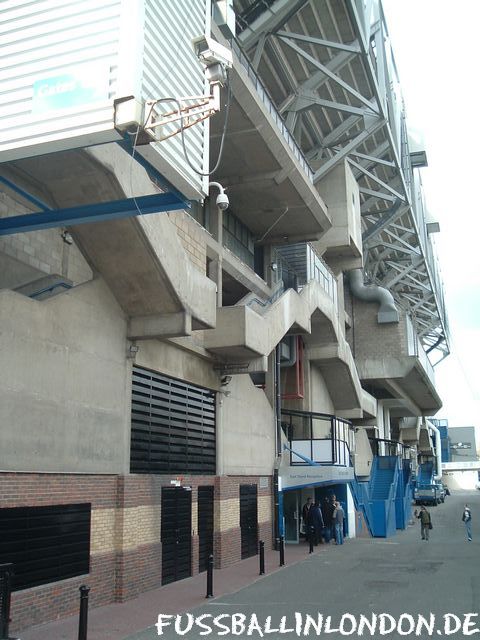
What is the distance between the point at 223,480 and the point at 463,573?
6.50 m

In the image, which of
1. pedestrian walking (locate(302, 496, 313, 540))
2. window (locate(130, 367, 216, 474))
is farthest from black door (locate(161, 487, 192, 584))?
pedestrian walking (locate(302, 496, 313, 540))

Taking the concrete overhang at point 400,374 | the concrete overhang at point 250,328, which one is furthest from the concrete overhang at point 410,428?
the concrete overhang at point 250,328

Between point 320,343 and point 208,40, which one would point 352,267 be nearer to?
point 320,343

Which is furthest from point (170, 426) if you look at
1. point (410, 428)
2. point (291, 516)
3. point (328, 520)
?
point (410, 428)

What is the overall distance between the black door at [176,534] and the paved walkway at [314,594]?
38cm

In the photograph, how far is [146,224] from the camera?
1255 centimetres

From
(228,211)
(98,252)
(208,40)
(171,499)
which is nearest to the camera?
(208,40)

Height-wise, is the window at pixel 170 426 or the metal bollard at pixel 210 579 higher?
the window at pixel 170 426

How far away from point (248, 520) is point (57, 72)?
1519 centimetres

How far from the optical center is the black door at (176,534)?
14.6 metres

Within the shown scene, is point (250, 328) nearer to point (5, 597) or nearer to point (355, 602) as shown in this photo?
point (355, 602)

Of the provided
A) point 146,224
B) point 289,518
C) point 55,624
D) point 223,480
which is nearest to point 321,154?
point 289,518

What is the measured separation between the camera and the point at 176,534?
15.2 meters

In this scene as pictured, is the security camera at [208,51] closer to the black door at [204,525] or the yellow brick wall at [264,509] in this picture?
the black door at [204,525]
